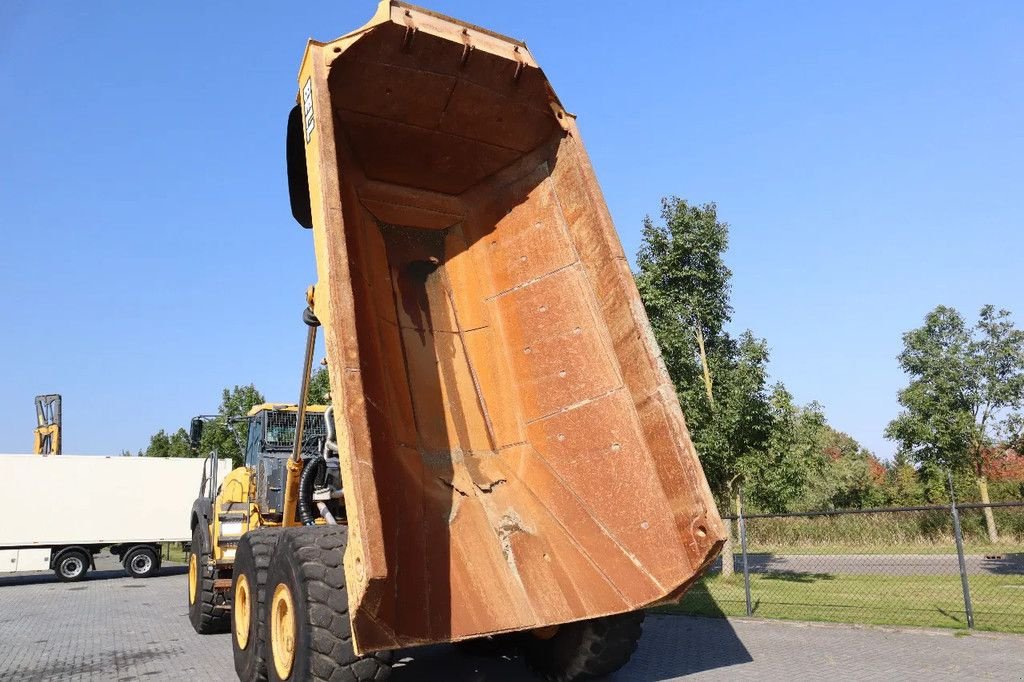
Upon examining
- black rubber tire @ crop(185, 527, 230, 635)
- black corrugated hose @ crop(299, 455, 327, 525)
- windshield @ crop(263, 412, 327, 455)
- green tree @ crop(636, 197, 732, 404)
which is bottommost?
black rubber tire @ crop(185, 527, 230, 635)

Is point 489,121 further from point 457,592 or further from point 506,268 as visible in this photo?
point 457,592

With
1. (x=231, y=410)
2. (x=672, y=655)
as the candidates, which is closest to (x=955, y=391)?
(x=672, y=655)

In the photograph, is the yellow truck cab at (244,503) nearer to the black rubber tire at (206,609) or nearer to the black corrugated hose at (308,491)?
the black rubber tire at (206,609)

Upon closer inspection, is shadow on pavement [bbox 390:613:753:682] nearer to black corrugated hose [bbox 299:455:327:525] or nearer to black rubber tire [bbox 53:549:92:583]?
black corrugated hose [bbox 299:455:327:525]

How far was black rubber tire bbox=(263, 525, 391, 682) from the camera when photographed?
432 centimetres

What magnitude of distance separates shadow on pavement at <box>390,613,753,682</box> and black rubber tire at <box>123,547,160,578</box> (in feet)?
54.1

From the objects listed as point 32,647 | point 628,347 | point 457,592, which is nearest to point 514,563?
point 457,592

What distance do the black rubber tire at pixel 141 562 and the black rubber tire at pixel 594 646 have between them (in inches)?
739

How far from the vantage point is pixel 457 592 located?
461cm

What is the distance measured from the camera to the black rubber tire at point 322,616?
4.32 metres

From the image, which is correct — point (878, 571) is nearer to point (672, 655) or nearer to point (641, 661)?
point (672, 655)

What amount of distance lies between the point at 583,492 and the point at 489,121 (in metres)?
3.03

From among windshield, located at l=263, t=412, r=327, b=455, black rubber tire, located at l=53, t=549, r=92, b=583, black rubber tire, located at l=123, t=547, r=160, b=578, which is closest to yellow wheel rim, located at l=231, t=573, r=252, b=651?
windshield, located at l=263, t=412, r=327, b=455

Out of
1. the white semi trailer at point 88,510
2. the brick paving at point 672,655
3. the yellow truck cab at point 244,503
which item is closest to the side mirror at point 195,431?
the yellow truck cab at point 244,503
